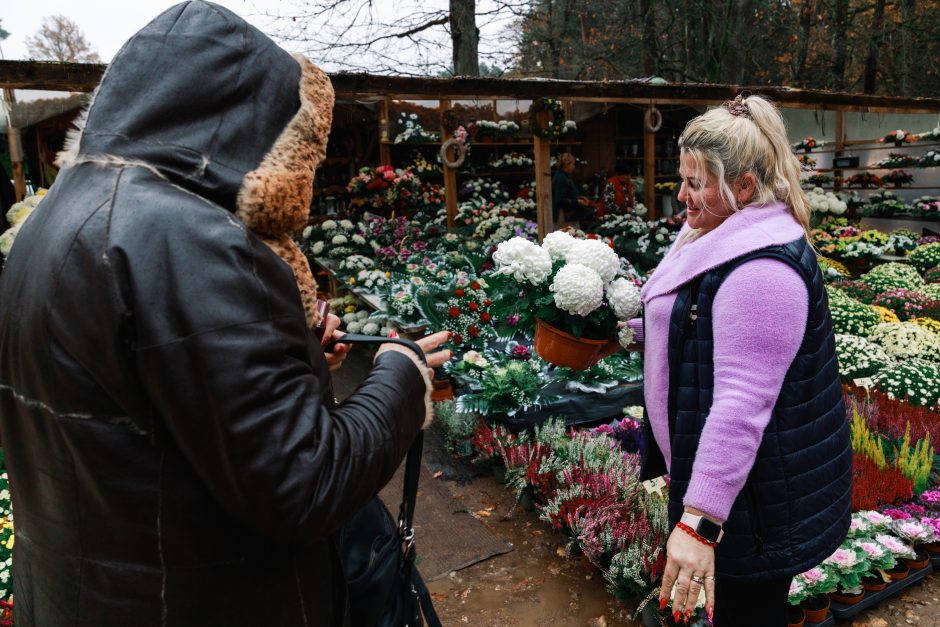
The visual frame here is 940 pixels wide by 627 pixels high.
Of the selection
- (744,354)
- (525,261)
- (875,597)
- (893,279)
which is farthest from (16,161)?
(893,279)

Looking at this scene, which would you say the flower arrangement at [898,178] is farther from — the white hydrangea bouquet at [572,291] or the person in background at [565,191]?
the white hydrangea bouquet at [572,291]

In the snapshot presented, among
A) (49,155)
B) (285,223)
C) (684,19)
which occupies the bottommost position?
(285,223)

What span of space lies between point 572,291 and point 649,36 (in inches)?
563

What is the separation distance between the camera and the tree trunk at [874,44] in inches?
632

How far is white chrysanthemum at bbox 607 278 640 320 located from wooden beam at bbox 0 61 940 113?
4313 mm

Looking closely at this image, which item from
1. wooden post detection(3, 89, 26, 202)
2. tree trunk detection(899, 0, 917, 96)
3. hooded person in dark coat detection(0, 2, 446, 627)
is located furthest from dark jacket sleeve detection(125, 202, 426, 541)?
tree trunk detection(899, 0, 917, 96)

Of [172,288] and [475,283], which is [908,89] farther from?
[172,288]

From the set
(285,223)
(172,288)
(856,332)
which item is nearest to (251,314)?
(172,288)

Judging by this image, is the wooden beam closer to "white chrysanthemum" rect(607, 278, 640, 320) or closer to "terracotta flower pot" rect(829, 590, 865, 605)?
"white chrysanthemum" rect(607, 278, 640, 320)

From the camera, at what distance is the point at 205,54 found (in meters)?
0.91

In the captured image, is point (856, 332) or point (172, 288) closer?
point (172, 288)

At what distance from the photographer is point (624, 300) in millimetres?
2121

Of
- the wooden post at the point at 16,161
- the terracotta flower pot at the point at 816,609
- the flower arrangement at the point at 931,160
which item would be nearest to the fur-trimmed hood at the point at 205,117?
the terracotta flower pot at the point at 816,609

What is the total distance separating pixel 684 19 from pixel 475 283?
12742 mm
